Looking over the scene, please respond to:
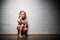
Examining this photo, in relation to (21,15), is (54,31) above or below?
below

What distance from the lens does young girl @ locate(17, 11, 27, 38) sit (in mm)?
1313

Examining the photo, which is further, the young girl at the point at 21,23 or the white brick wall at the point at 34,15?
the white brick wall at the point at 34,15

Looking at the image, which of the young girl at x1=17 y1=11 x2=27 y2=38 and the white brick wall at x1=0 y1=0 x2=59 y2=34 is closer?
the young girl at x1=17 y1=11 x2=27 y2=38

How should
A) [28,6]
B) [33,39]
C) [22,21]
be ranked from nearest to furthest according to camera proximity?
[33,39] → [22,21] → [28,6]

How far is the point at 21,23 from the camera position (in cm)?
134

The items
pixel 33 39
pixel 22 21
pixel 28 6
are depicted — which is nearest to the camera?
pixel 33 39

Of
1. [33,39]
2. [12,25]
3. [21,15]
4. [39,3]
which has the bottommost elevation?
[33,39]

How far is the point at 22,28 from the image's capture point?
1313mm

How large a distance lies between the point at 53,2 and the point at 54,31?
13.4 inches

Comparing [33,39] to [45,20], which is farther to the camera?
[45,20]

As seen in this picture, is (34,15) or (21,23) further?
(34,15)

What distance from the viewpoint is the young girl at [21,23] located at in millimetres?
1313

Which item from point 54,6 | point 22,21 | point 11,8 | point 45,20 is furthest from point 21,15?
point 54,6

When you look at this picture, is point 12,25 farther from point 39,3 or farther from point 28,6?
point 39,3
